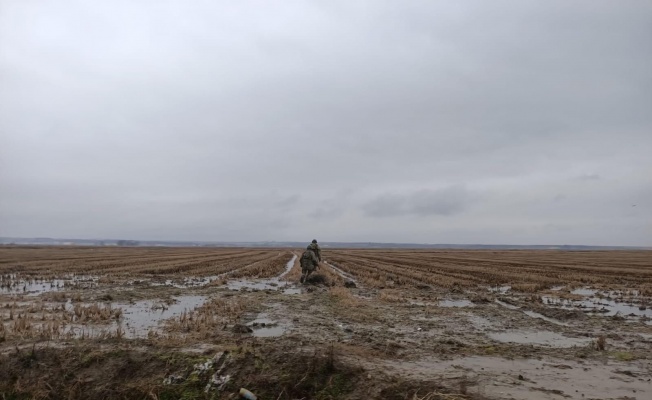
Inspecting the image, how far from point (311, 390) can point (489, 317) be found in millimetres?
10492

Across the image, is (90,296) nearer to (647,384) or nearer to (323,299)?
(323,299)

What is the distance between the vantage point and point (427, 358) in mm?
9805

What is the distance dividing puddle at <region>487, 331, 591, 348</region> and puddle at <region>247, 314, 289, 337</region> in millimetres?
6563

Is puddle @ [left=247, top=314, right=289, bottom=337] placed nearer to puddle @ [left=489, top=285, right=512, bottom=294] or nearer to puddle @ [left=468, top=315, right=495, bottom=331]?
puddle @ [left=468, top=315, right=495, bottom=331]

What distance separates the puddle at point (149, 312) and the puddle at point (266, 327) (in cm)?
314

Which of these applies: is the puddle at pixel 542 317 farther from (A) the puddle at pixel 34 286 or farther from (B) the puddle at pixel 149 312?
(A) the puddle at pixel 34 286

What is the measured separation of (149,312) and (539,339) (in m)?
13.9

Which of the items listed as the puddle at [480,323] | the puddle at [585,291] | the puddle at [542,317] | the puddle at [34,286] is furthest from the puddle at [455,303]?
the puddle at [34,286]

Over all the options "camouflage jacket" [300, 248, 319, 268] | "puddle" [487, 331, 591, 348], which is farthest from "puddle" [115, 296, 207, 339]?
"puddle" [487, 331, 591, 348]

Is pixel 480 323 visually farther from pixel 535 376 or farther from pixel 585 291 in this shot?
pixel 585 291

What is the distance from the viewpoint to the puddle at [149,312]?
13031 mm

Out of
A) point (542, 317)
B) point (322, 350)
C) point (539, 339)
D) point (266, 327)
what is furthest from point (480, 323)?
point (322, 350)

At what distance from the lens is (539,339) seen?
12.4m

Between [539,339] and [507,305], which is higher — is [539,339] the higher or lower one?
the higher one
